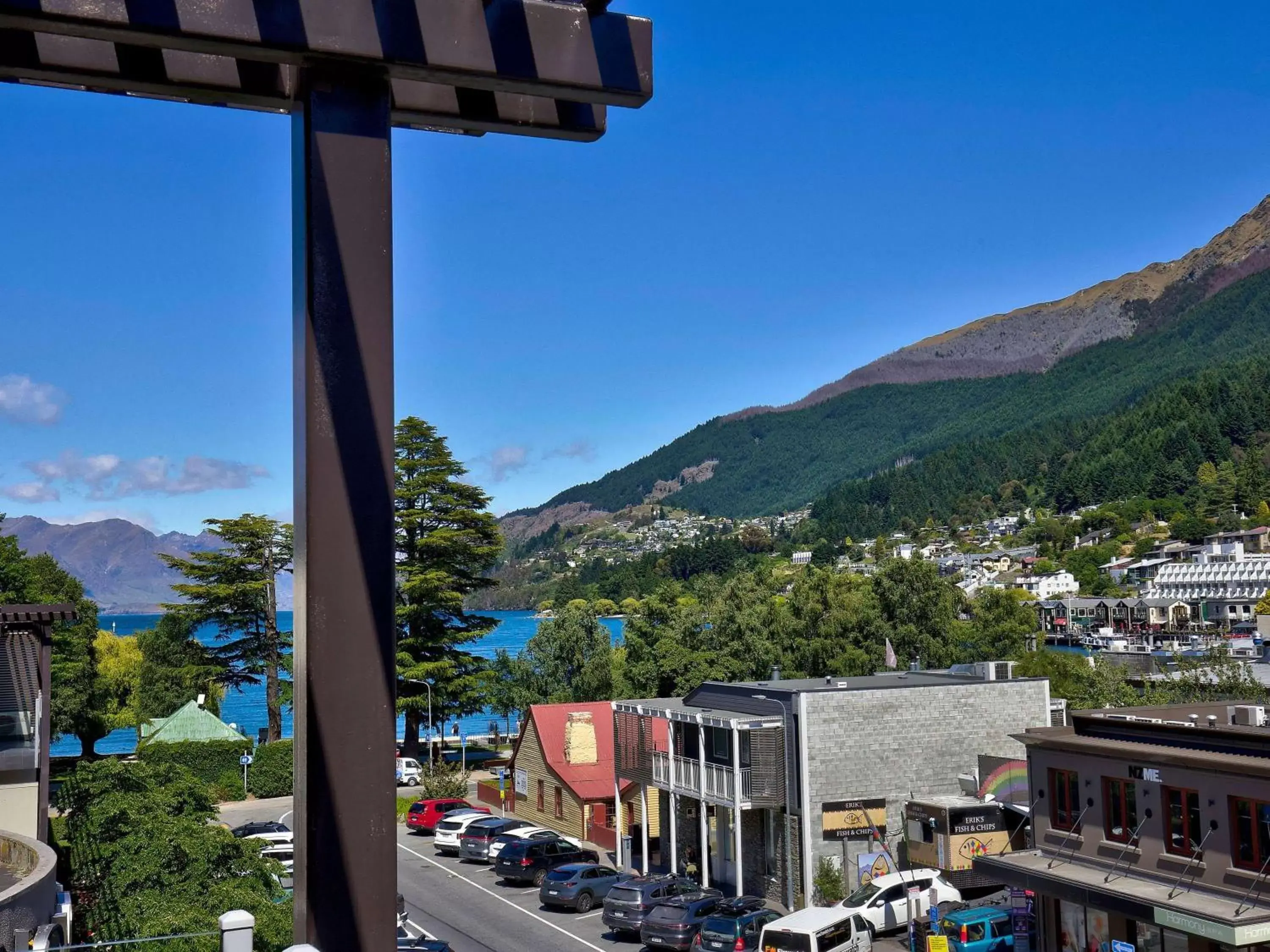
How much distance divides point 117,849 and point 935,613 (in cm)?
5146

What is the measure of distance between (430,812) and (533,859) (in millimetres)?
10756

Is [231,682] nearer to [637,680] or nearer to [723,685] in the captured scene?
[637,680]

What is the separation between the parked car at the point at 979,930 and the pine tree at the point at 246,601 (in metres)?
47.1

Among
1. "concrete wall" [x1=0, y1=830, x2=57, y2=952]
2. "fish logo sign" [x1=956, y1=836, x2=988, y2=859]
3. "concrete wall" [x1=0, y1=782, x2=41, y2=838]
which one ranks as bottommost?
"fish logo sign" [x1=956, y1=836, x2=988, y2=859]

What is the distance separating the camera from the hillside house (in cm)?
4266

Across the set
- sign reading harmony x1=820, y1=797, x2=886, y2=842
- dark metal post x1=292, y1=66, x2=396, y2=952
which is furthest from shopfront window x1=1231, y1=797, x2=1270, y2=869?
dark metal post x1=292, y1=66, x2=396, y2=952

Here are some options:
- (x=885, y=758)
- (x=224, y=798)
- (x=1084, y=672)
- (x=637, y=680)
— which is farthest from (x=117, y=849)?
(x=1084, y=672)

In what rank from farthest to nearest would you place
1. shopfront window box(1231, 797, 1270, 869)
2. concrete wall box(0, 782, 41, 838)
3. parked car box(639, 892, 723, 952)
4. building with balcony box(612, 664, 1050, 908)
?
1. building with balcony box(612, 664, 1050, 908)
2. parked car box(639, 892, 723, 952)
3. concrete wall box(0, 782, 41, 838)
4. shopfront window box(1231, 797, 1270, 869)

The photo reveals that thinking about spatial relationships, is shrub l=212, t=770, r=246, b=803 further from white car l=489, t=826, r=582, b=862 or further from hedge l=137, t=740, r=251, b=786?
white car l=489, t=826, r=582, b=862

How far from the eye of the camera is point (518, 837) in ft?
122

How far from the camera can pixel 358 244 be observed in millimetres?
3898

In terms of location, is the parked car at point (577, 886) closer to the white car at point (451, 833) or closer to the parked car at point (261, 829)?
the white car at point (451, 833)

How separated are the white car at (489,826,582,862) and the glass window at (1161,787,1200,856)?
1863 cm

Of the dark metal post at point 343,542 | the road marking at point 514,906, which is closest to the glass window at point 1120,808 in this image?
the road marking at point 514,906
